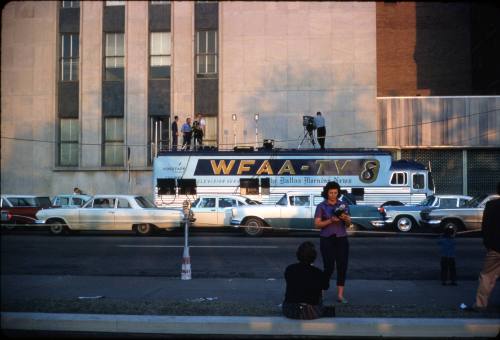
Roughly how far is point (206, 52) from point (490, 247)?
2786cm

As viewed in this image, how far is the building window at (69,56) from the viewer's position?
113 feet

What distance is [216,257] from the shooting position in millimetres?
14906

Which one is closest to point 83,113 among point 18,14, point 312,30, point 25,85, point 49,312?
point 25,85

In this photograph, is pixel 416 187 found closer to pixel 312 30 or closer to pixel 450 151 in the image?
pixel 450 151

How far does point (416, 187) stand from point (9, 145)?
2252 centimetres

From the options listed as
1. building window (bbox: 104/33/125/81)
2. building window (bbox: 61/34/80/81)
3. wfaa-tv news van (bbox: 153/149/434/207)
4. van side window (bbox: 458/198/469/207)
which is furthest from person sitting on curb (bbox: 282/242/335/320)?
building window (bbox: 61/34/80/81)

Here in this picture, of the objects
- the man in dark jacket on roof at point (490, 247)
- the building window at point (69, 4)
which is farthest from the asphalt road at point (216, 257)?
the building window at point (69, 4)

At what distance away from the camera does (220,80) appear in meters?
33.8

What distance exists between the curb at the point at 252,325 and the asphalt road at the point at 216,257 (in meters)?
4.54

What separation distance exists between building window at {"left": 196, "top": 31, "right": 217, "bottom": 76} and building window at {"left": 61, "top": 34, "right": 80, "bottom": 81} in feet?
22.9

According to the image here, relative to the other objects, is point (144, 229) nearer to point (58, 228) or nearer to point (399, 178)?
point (58, 228)

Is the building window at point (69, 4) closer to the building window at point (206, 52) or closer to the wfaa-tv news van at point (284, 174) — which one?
the building window at point (206, 52)

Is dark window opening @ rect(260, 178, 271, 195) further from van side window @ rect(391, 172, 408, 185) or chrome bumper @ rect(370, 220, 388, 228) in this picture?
chrome bumper @ rect(370, 220, 388, 228)

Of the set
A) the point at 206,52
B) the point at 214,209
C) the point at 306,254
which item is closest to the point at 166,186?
the point at 214,209
